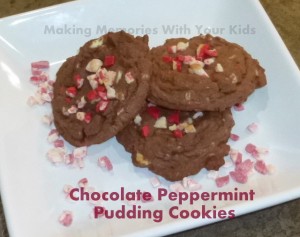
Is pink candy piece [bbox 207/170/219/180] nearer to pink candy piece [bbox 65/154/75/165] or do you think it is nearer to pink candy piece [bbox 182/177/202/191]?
pink candy piece [bbox 182/177/202/191]

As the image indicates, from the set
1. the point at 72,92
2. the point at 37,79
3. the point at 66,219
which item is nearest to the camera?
the point at 66,219

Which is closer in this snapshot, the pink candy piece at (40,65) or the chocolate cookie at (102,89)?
the chocolate cookie at (102,89)

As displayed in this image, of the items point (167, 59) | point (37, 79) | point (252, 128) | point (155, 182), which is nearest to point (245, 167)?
point (252, 128)

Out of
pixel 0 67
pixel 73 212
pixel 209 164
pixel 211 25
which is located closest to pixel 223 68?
pixel 209 164

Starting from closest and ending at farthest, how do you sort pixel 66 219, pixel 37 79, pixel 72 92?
1. pixel 66 219
2. pixel 72 92
3. pixel 37 79

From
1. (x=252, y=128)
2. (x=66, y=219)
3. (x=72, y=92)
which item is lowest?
(x=66, y=219)

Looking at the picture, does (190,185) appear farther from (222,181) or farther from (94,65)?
(94,65)

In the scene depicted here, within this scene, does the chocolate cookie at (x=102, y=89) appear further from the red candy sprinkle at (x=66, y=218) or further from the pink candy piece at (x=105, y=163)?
the red candy sprinkle at (x=66, y=218)

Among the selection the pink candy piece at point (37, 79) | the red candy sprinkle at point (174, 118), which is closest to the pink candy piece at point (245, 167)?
the red candy sprinkle at point (174, 118)
